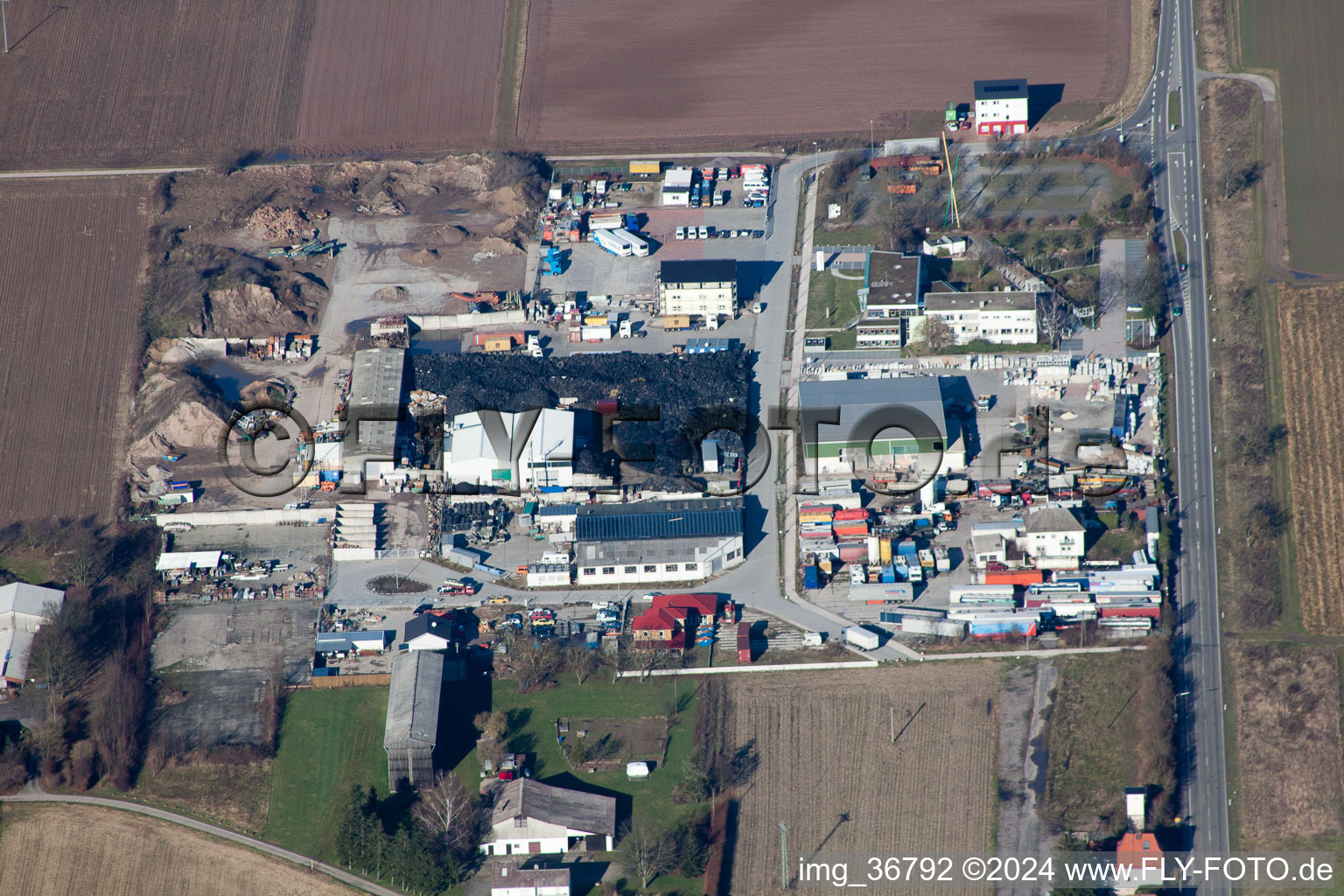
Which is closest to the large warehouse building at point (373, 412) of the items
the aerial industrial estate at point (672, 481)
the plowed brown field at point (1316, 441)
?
the aerial industrial estate at point (672, 481)

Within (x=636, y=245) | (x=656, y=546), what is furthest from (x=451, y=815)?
(x=636, y=245)

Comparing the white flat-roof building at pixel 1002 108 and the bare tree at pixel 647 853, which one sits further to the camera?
the white flat-roof building at pixel 1002 108

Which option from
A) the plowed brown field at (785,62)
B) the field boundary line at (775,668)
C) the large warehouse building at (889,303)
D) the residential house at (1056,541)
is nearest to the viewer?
the field boundary line at (775,668)

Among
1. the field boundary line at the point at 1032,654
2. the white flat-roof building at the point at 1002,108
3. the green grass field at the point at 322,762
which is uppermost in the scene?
the white flat-roof building at the point at 1002,108

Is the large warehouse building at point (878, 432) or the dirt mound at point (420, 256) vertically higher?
the dirt mound at point (420, 256)

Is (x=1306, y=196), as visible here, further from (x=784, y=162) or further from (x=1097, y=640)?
(x=1097, y=640)

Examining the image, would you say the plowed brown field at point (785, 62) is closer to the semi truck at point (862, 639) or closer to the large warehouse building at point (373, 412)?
the large warehouse building at point (373, 412)

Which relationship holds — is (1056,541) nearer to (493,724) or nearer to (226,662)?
(493,724)
